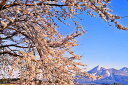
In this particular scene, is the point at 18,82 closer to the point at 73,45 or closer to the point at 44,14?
the point at 44,14

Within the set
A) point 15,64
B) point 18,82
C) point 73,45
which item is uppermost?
point 73,45

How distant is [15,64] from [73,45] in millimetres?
4360

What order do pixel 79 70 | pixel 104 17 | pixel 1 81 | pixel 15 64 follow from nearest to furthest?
pixel 104 17 < pixel 15 64 < pixel 79 70 < pixel 1 81

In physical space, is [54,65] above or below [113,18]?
below

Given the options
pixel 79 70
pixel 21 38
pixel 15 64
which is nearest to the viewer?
pixel 15 64

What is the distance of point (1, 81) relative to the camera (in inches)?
555

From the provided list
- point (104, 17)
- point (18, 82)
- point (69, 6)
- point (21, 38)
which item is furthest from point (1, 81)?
point (104, 17)

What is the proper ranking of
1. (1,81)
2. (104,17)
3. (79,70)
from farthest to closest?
(1,81) < (79,70) < (104,17)

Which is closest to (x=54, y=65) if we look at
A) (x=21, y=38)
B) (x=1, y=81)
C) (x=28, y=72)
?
(x=28, y=72)

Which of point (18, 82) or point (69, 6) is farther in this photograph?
point (18, 82)

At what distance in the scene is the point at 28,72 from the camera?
983 centimetres

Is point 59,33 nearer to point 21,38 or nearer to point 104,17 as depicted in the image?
point 21,38

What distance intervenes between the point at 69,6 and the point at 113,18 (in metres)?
1.84

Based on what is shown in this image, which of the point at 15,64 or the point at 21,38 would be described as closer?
the point at 15,64
